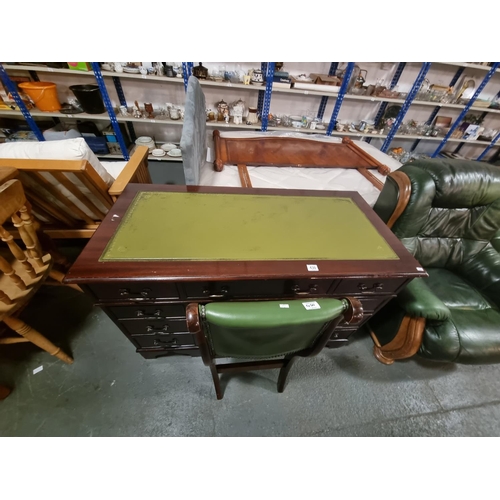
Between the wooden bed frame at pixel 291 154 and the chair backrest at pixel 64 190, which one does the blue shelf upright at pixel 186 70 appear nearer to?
the wooden bed frame at pixel 291 154

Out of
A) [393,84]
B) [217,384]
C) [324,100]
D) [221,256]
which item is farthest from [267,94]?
[217,384]

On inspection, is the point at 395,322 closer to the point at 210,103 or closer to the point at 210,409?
the point at 210,409

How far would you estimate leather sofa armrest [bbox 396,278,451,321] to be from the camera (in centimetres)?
99

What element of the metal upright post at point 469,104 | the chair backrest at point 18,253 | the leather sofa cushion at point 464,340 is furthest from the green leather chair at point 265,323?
the metal upright post at point 469,104

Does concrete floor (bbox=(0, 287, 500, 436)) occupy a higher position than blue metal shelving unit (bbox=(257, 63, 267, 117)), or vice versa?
blue metal shelving unit (bbox=(257, 63, 267, 117))

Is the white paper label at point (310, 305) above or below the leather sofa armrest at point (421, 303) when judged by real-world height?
above

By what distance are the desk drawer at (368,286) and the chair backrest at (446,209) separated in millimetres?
437

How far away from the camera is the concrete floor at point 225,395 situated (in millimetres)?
1072

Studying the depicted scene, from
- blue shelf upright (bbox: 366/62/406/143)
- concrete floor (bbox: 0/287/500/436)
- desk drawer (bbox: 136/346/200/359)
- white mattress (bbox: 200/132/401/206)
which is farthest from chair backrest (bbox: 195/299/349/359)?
blue shelf upright (bbox: 366/62/406/143)

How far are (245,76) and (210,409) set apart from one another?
289cm

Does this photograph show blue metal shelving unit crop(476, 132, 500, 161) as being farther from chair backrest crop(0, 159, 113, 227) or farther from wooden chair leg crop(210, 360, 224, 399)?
chair backrest crop(0, 159, 113, 227)

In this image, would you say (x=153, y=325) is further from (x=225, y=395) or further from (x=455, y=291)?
(x=455, y=291)

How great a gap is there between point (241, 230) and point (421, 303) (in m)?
0.91
